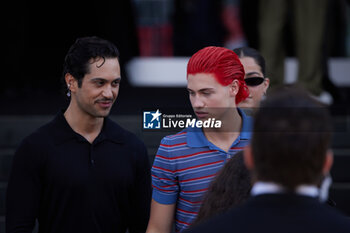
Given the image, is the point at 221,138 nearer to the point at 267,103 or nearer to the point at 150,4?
the point at 267,103

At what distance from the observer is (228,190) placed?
1.71 m

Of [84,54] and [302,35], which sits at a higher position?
[84,54]

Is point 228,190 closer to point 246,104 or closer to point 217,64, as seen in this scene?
point 217,64

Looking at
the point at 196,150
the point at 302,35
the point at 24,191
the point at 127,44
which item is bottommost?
the point at 127,44

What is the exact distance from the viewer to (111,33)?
25.4 ft

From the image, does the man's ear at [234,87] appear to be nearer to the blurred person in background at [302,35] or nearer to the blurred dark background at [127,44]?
the blurred dark background at [127,44]

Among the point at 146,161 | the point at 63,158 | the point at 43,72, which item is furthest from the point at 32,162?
the point at 43,72

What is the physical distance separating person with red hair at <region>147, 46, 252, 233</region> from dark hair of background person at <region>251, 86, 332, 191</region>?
1094 mm

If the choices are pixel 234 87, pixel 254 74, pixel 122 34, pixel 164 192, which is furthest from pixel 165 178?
pixel 122 34

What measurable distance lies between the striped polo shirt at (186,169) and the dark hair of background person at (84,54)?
63 centimetres

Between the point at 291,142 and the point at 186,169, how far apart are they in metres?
1.18

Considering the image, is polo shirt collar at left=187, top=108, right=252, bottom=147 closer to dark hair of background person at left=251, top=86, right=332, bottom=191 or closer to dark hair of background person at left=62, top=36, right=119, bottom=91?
dark hair of background person at left=62, top=36, right=119, bottom=91

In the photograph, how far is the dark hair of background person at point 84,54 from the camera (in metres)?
2.90

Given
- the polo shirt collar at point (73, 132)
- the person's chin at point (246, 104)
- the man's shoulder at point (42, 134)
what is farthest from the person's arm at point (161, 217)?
the person's chin at point (246, 104)
